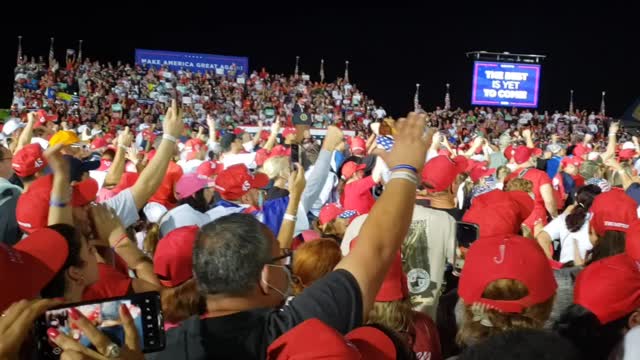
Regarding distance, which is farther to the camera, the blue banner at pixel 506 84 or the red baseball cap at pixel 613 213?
A: the blue banner at pixel 506 84

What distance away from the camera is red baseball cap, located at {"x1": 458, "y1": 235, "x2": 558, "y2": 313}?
2.54 metres

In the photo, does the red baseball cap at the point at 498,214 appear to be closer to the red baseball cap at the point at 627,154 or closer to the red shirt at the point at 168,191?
the red shirt at the point at 168,191

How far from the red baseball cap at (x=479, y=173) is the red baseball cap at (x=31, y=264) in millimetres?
7871

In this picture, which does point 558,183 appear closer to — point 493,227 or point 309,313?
point 493,227

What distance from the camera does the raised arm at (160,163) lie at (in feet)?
12.7

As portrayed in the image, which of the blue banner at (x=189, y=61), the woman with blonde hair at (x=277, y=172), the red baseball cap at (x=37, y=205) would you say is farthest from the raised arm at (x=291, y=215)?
the blue banner at (x=189, y=61)

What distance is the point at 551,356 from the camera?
1300 mm

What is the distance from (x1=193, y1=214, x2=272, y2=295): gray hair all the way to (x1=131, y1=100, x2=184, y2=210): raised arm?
5.70 ft

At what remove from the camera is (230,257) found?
213cm

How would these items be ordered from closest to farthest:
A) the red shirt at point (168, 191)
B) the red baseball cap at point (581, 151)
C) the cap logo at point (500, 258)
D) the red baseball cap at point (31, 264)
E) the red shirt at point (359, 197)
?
the red baseball cap at point (31, 264) → the cap logo at point (500, 258) → the red shirt at point (359, 197) → the red shirt at point (168, 191) → the red baseball cap at point (581, 151)

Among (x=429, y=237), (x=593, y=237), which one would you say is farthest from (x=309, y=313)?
(x=593, y=237)

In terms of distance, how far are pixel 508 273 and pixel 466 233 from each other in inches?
60.2

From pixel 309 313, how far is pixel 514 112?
3850cm

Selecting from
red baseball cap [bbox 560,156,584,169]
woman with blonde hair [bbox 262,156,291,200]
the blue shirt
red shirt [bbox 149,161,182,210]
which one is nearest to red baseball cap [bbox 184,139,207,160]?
woman with blonde hair [bbox 262,156,291,200]
